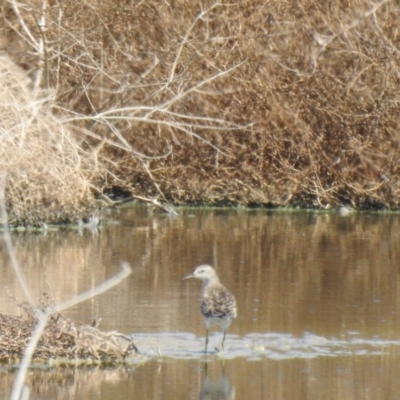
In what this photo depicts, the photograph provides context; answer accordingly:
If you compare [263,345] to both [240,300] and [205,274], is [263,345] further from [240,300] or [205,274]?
[240,300]

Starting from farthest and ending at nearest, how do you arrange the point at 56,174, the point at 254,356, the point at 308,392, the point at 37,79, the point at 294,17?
the point at 294,17, the point at 37,79, the point at 56,174, the point at 254,356, the point at 308,392

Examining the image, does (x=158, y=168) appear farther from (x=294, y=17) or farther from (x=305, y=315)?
(x=305, y=315)

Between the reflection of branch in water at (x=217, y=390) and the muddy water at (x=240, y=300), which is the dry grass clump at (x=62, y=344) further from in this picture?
the reflection of branch in water at (x=217, y=390)

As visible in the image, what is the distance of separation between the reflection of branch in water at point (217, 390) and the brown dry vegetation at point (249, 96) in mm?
9395

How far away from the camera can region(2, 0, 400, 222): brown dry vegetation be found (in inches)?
643

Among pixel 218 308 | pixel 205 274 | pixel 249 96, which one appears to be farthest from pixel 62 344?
pixel 249 96

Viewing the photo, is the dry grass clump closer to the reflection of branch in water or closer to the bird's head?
the reflection of branch in water

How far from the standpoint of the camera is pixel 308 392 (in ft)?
21.8

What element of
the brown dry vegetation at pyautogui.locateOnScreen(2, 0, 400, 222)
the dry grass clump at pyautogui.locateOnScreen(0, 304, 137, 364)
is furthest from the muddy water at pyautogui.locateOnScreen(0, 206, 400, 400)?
the brown dry vegetation at pyautogui.locateOnScreen(2, 0, 400, 222)

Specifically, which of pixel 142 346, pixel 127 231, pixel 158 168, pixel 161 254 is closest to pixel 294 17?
pixel 158 168

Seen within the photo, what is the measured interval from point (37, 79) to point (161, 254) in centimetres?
417

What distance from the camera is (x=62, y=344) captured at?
23.3 feet

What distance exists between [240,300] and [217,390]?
278 centimetres

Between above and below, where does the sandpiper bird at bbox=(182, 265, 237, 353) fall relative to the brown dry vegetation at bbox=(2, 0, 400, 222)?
below
